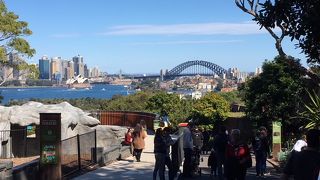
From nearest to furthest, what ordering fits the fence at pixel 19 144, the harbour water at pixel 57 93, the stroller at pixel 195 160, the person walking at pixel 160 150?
the person walking at pixel 160 150 → the stroller at pixel 195 160 → the fence at pixel 19 144 → the harbour water at pixel 57 93

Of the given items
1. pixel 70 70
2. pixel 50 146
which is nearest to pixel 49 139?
pixel 50 146

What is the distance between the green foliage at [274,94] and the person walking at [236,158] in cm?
1488

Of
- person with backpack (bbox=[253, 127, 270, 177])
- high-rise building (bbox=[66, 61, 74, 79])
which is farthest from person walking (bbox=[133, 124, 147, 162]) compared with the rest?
high-rise building (bbox=[66, 61, 74, 79])

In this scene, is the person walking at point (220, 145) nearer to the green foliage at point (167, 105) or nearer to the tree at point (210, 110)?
the tree at point (210, 110)

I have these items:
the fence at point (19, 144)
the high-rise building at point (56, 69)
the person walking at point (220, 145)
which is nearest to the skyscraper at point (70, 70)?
the high-rise building at point (56, 69)

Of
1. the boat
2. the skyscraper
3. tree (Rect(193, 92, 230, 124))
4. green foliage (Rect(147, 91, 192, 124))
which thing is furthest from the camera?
the skyscraper

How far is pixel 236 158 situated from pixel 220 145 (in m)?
3.53

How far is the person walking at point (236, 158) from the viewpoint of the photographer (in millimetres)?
10086

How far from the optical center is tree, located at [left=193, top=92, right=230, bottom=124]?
3231 cm

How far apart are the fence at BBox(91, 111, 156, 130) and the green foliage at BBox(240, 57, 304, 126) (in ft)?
22.7

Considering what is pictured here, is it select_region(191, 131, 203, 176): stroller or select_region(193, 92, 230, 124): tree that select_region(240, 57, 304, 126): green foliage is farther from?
select_region(191, 131, 203, 176): stroller

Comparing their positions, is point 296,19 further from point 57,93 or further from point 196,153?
point 57,93

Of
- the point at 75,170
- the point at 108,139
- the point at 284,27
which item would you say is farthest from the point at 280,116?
the point at 284,27

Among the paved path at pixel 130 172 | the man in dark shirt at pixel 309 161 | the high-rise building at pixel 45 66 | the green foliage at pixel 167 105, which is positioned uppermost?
the high-rise building at pixel 45 66
